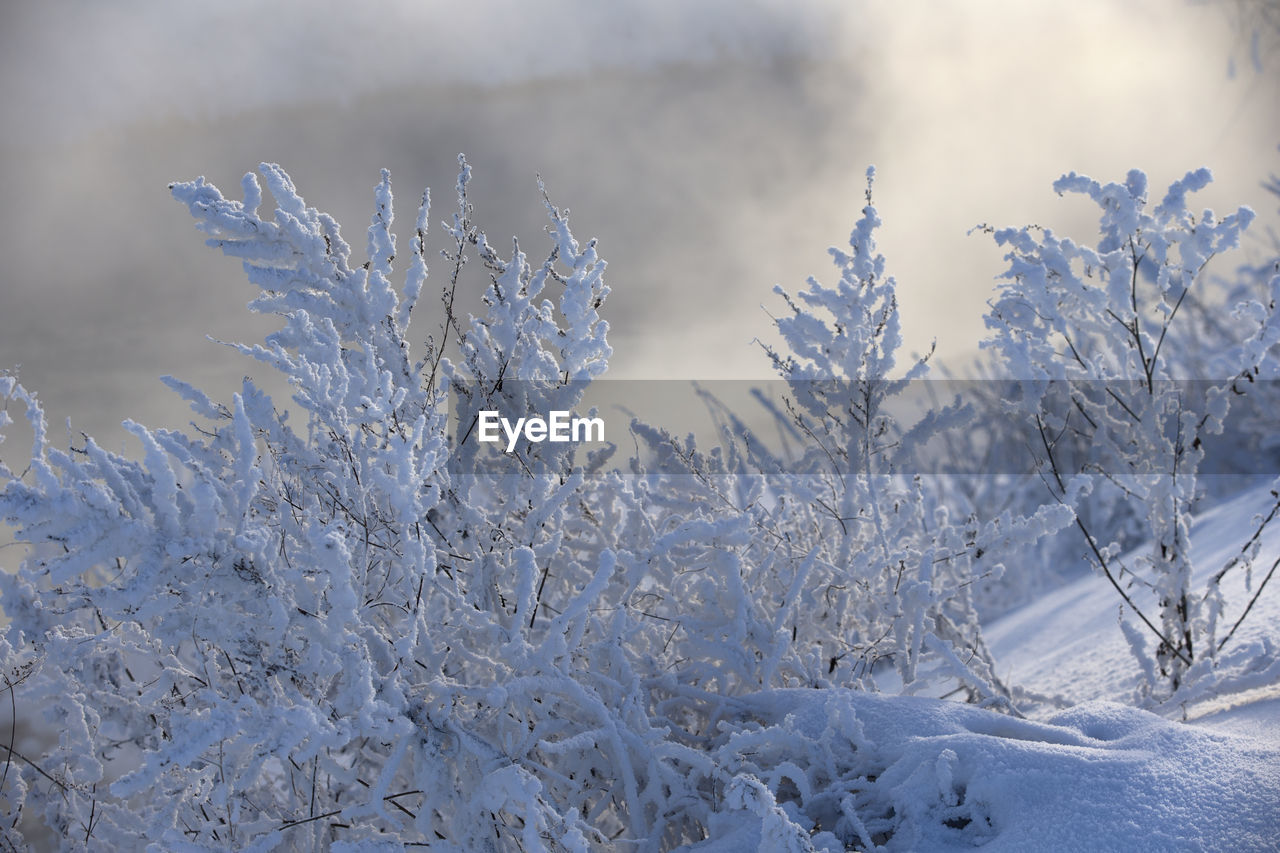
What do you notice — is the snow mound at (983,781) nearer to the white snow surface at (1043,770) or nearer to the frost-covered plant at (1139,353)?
the white snow surface at (1043,770)

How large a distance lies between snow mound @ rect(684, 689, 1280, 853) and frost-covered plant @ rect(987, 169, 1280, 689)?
4.57ft

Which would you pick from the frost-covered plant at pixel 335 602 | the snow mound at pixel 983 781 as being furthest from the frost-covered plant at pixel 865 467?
the frost-covered plant at pixel 335 602

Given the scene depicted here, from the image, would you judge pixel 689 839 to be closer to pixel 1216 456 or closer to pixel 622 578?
pixel 622 578

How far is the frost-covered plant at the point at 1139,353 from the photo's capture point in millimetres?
3746

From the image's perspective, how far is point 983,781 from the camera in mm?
2164

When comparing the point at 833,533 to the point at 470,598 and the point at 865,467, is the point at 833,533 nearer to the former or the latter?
the point at 865,467

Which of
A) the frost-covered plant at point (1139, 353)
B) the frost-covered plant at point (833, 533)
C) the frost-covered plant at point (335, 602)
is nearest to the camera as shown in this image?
the frost-covered plant at point (335, 602)

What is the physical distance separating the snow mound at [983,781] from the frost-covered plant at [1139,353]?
1393 millimetres

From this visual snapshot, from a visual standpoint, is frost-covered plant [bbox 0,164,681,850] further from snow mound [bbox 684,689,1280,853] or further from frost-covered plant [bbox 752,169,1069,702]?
frost-covered plant [bbox 752,169,1069,702]

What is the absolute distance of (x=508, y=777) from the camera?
1979 mm

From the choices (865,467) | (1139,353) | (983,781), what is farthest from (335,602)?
(1139,353)

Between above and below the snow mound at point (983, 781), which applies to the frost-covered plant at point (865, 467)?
above

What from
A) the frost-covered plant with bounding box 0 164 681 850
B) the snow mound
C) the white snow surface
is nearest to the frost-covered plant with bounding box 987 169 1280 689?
the white snow surface

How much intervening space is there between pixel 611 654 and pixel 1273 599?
3782 mm
